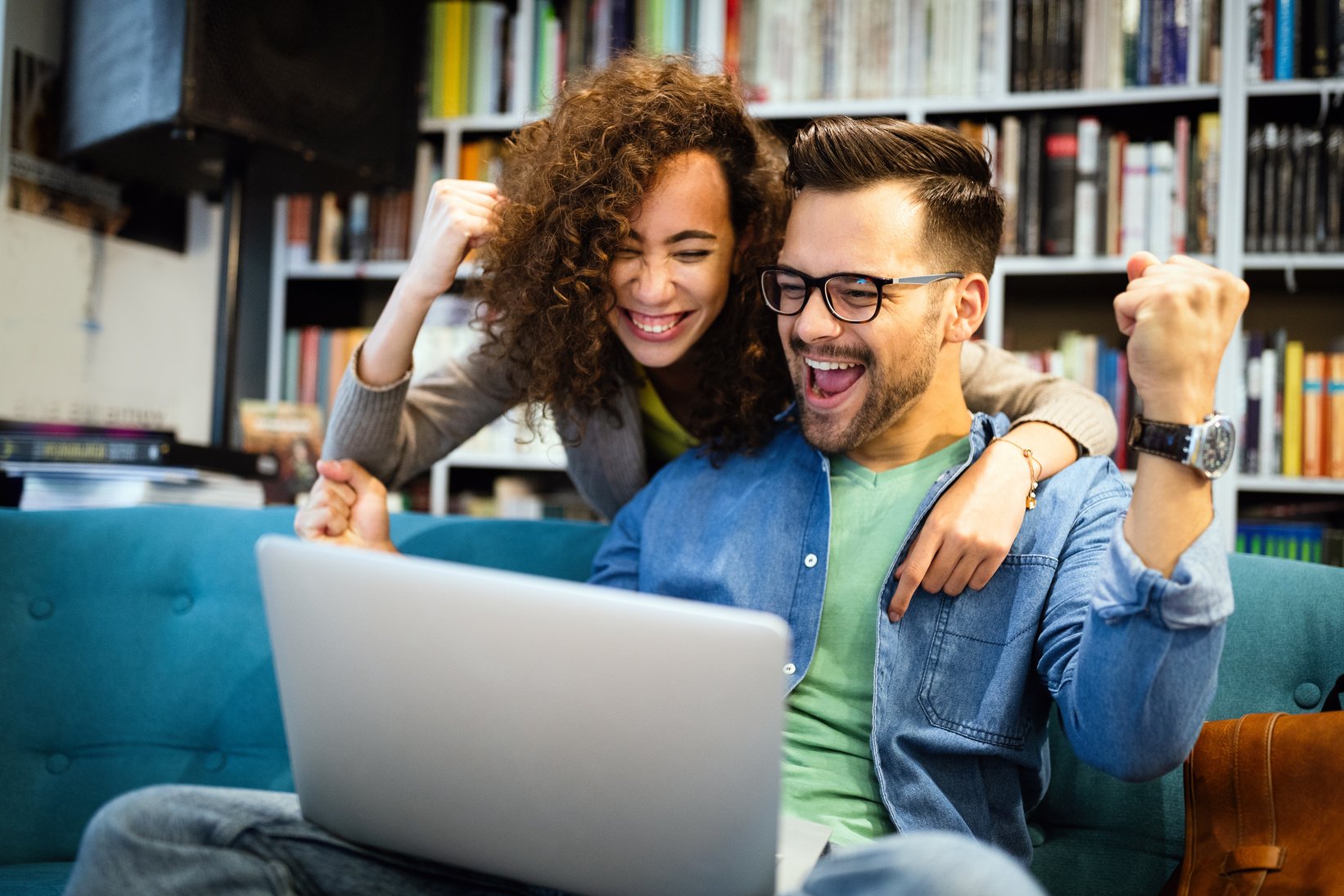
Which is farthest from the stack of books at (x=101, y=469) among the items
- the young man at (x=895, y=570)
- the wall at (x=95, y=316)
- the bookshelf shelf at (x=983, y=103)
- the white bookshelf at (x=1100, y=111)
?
the bookshelf shelf at (x=983, y=103)

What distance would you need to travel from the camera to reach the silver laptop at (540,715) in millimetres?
656

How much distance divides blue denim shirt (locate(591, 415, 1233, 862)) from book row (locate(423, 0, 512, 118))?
1611 millimetres

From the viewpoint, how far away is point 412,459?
1.54m

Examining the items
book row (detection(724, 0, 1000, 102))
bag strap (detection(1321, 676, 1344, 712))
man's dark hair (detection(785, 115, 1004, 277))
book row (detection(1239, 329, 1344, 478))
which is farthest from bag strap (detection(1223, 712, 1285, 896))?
book row (detection(724, 0, 1000, 102))

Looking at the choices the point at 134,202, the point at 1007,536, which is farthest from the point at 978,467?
the point at 134,202

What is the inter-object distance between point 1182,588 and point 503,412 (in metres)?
1.06

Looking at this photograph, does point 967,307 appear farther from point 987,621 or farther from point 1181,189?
point 1181,189

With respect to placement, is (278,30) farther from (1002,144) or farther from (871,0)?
(1002,144)

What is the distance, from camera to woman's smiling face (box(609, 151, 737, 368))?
4.33 feet

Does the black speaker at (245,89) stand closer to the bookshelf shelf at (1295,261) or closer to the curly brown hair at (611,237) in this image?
the curly brown hair at (611,237)

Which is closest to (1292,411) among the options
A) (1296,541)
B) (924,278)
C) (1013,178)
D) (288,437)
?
(1296,541)

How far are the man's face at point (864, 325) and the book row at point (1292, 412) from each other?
137cm

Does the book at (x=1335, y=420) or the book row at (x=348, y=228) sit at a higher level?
the book row at (x=348, y=228)

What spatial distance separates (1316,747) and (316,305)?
259 cm
